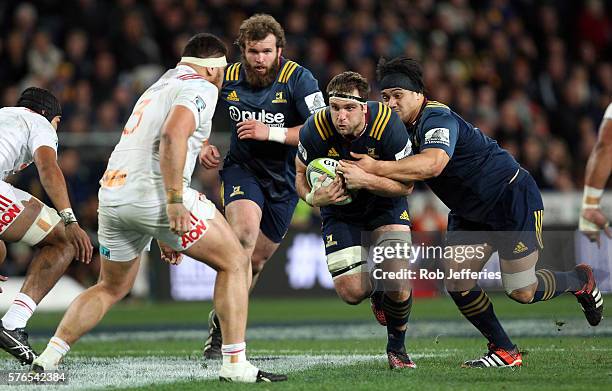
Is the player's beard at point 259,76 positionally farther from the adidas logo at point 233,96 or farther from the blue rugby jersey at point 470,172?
the blue rugby jersey at point 470,172

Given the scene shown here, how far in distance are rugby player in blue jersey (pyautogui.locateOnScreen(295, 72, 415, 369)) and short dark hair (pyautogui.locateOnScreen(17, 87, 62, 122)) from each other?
2000 mm

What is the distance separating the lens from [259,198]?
873 centimetres

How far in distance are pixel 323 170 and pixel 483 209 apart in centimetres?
129

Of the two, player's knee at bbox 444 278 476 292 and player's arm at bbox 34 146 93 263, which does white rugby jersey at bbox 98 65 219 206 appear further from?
player's knee at bbox 444 278 476 292

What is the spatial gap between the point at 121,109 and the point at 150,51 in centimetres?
150

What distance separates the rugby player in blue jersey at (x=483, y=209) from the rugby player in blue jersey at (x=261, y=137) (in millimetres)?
1193

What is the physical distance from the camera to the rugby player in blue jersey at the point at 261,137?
8438mm

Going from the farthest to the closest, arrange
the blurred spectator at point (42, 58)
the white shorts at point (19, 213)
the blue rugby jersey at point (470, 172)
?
the blurred spectator at point (42, 58), the white shorts at point (19, 213), the blue rugby jersey at point (470, 172)

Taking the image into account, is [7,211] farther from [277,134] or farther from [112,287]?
[277,134]

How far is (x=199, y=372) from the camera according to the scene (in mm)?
7168

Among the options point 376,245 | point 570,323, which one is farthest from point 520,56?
point 376,245

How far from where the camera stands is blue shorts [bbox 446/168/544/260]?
7.61m

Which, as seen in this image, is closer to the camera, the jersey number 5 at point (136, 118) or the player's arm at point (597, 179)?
the jersey number 5 at point (136, 118)

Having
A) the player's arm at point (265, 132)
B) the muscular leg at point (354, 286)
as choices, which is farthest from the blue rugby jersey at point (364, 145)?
the player's arm at point (265, 132)
